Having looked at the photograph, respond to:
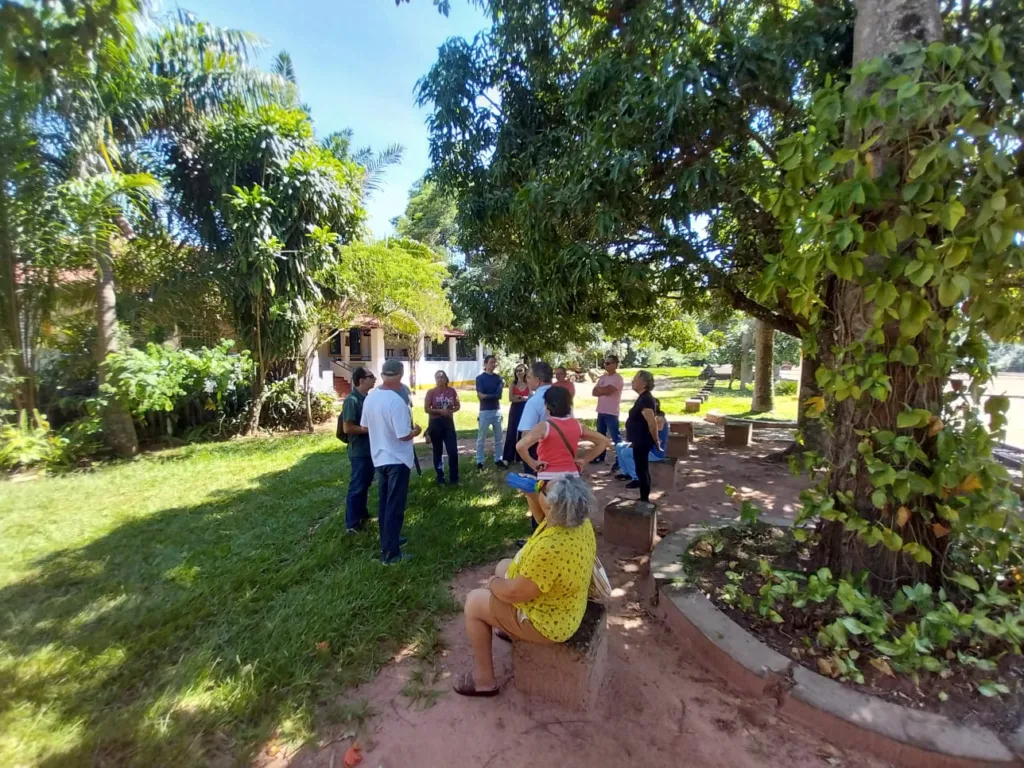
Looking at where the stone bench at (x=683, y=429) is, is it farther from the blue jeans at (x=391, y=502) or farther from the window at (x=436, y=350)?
the window at (x=436, y=350)

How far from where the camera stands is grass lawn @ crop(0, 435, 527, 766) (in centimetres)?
231

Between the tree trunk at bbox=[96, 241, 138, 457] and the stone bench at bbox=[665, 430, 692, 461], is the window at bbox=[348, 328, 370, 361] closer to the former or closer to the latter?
the tree trunk at bbox=[96, 241, 138, 457]

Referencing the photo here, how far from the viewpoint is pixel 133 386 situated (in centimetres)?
768

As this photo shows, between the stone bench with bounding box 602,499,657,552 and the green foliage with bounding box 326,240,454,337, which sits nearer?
the stone bench with bounding box 602,499,657,552

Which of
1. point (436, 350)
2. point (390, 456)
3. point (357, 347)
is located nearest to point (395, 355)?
point (357, 347)

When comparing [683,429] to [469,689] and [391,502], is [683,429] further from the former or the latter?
[469,689]

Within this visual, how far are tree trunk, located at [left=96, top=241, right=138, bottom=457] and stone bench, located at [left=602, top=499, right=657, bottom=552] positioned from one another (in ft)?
26.9

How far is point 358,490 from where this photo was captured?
4.55m

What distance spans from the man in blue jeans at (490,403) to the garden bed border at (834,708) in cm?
405

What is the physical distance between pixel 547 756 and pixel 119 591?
11.2 ft

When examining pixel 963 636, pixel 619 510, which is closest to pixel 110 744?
pixel 619 510

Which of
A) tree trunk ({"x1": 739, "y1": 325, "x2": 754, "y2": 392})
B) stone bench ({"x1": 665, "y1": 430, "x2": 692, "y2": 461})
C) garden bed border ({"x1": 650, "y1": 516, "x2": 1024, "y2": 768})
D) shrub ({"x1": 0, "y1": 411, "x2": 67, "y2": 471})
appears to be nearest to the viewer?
garden bed border ({"x1": 650, "y1": 516, "x2": 1024, "y2": 768})

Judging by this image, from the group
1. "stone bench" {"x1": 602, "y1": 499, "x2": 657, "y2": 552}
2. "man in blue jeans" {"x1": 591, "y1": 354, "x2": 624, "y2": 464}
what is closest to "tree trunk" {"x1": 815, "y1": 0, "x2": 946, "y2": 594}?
"stone bench" {"x1": 602, "y1": 499, "x2": 657, "y2": 552}

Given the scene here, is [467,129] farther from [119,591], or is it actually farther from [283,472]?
[119,591]
